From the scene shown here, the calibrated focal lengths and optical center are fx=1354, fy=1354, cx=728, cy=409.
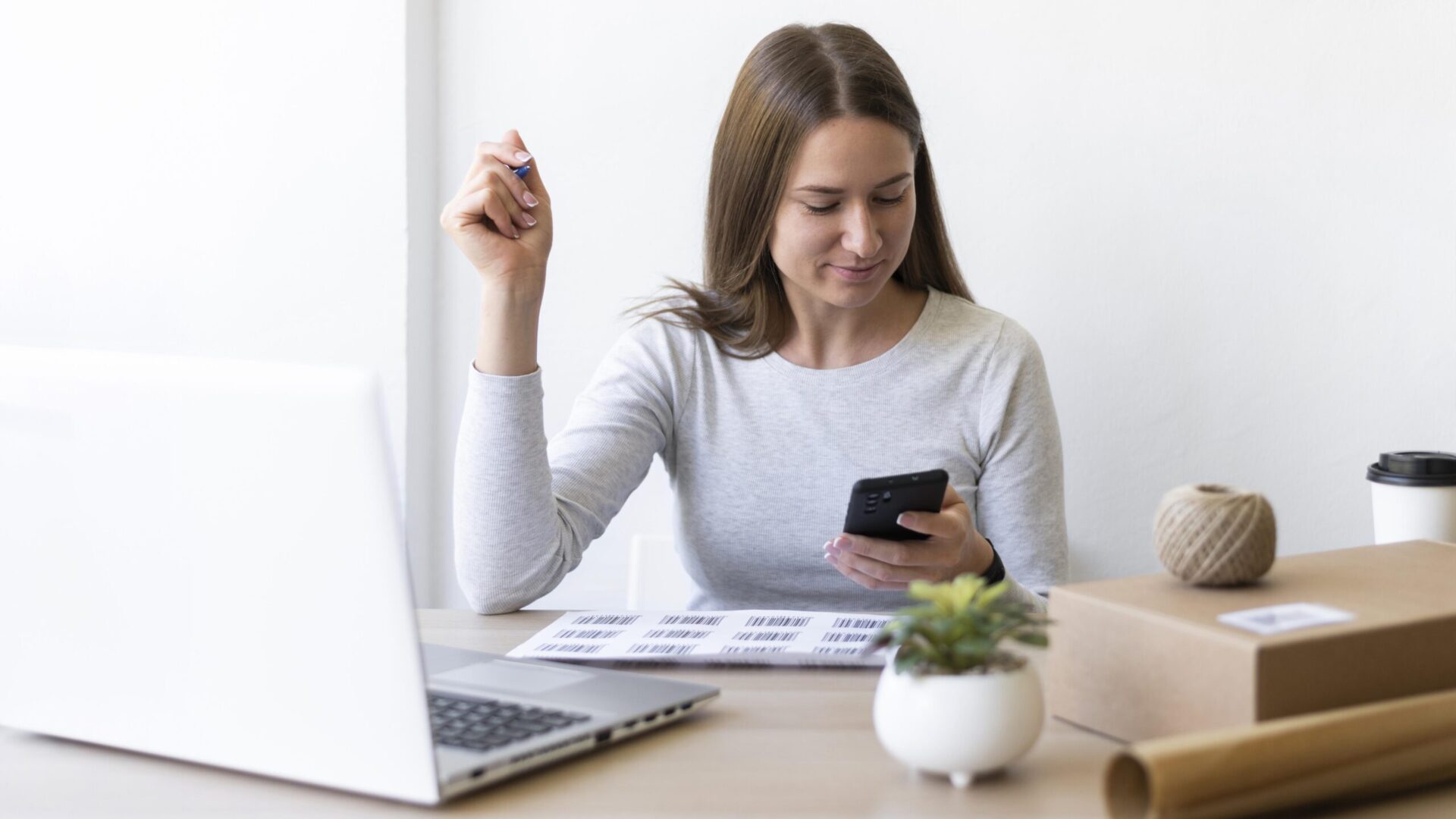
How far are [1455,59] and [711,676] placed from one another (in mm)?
1317

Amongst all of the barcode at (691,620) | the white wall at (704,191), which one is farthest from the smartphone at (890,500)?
the white wall at (704,191)

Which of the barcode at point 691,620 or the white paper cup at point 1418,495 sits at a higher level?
the white paper cup at point 1418,495

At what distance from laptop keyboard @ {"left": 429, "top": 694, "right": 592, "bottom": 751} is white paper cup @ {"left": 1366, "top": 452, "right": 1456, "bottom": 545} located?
86 centimetres

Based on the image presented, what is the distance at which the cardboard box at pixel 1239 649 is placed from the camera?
2.42 feet

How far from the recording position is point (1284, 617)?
77 cm

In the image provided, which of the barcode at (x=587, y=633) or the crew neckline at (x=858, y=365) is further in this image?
the crew neckline at (x=858, y=365)

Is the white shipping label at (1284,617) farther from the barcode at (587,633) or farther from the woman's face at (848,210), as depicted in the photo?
the woman's face at (848,210)

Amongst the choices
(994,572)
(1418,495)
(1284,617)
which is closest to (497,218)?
(994,572)

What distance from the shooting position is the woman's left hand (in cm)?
114

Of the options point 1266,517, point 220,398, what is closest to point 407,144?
point 220,398

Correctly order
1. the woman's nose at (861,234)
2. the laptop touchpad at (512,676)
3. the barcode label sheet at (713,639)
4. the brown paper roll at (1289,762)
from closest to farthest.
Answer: the brown paper roll at (1289,762), the laptop touchpad at (512,676), the barcode label sheet at (713,639), the woman's nose at (861,234)

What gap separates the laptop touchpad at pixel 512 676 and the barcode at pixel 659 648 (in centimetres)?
9

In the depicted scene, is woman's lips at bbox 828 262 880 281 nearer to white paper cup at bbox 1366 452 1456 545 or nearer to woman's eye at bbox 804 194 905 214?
woman's eye at bbox 804 194 905 214

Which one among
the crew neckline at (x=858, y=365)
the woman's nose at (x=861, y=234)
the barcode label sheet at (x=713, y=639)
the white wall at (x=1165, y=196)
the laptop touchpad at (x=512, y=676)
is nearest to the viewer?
the laptop touchpad at (x=512, y=676)
